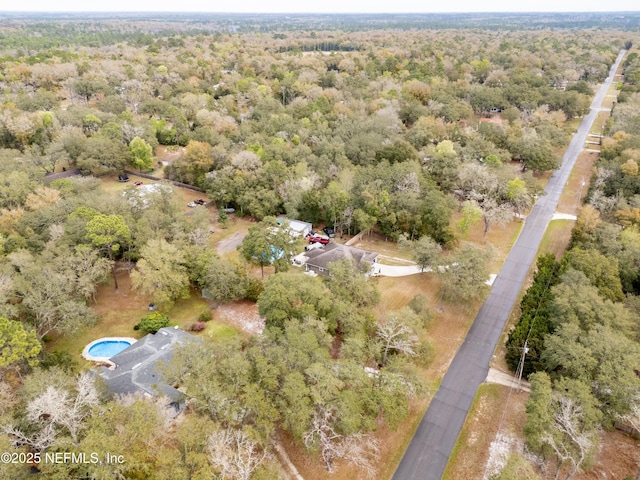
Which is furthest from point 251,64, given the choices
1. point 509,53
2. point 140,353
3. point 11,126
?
point 140,353

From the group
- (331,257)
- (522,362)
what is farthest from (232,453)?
(331,257)

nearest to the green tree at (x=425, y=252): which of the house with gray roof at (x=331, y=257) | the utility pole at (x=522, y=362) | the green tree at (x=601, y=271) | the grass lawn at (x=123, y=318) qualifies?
the house with gray roof at (x=331, y=257)

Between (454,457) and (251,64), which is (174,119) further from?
(454,457)

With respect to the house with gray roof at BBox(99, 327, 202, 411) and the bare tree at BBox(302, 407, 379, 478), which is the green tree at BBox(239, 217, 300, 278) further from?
the bare tree at BBox(302, 407, 379, 478)

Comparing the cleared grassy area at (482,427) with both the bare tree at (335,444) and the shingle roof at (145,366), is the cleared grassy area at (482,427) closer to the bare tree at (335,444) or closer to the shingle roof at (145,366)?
the bare tree at (335,444)

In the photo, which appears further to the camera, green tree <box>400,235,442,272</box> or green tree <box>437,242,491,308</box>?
green tree <box>400,235,442,272</box>

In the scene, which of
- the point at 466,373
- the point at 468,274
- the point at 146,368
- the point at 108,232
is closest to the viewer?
the point at 146,368

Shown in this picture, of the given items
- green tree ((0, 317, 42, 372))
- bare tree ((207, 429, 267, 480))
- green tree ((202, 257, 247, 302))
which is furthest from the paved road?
green tree ((0, 317, 42, 372))

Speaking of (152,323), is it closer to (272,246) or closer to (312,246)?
(272,246)
